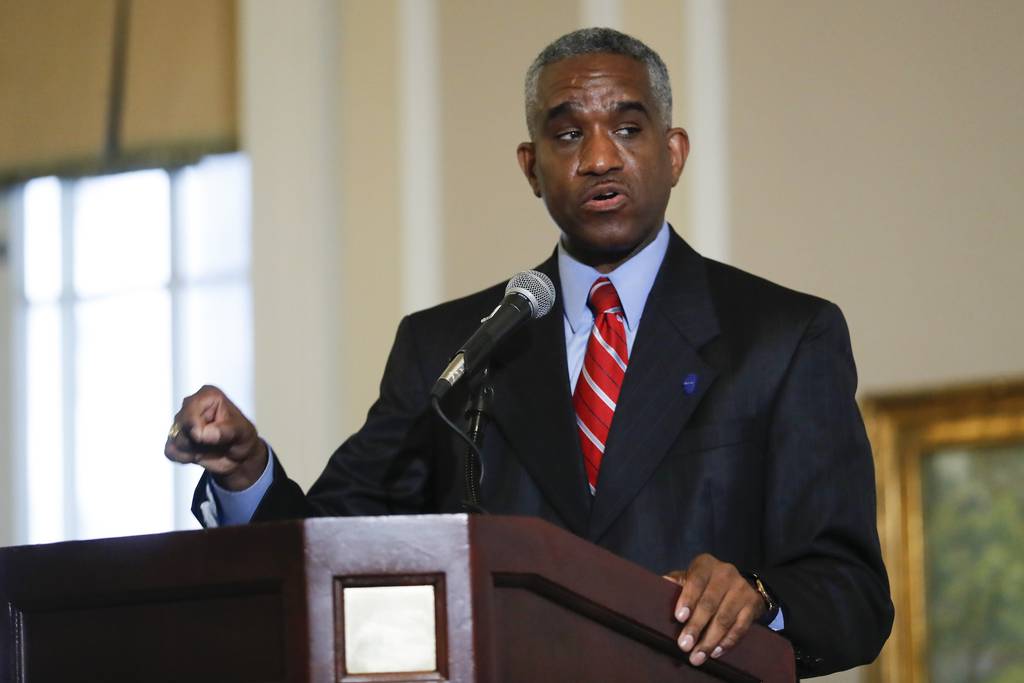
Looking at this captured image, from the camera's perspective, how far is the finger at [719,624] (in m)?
1.75

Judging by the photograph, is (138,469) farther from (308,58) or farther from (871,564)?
(871,564)

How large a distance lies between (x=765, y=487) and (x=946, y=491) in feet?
4.39

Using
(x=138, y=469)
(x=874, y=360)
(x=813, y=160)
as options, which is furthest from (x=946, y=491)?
(x=138, y=469)

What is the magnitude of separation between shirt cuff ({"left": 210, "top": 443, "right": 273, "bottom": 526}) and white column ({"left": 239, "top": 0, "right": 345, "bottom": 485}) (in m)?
2.16

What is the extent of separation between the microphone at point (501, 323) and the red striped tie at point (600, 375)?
0.31m

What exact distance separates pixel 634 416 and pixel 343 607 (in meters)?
0.76

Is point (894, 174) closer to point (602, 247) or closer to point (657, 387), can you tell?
point (602, 247)

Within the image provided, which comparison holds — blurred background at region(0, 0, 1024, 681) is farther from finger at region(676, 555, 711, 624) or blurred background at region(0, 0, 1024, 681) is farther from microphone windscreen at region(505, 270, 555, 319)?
finger at region(676, 555, 711, 624)

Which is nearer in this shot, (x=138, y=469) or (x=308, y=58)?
(x=308, y=58)

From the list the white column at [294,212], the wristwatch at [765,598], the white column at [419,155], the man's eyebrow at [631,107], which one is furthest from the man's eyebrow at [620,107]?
the white column at [294,212]

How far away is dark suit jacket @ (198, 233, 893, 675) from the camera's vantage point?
2148 mm

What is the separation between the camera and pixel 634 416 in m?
2.24

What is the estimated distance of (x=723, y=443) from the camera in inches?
88.6

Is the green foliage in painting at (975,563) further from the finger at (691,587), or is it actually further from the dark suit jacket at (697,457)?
the finger at (691,587)
